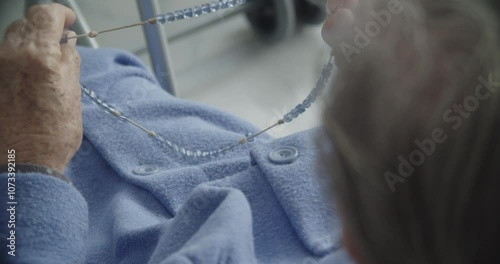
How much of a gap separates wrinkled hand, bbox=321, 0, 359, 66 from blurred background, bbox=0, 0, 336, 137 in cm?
53

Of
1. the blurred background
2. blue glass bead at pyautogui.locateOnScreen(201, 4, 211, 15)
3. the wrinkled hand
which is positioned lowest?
the blurred background

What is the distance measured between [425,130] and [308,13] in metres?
1.00

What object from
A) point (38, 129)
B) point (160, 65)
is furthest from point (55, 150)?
point (160, 65)

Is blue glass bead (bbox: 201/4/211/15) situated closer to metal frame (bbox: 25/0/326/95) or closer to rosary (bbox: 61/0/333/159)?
rosary (bbox: 61/0/333/159)

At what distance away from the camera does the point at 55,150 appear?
1.60 feet

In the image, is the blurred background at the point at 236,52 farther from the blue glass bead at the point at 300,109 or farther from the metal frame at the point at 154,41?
the blue glass bead at the point at 300,109

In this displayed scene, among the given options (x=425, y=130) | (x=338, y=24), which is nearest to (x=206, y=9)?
(x=338, y=24)

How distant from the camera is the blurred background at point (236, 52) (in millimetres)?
1027

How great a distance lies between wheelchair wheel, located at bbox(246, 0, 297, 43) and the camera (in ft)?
3.80

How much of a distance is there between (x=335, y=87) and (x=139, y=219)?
28 centimetres

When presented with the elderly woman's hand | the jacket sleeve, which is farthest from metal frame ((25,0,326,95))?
the jacket sleeve

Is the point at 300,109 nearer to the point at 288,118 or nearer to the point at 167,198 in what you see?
the point at 288,118

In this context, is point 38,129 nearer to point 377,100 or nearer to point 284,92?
point 377,100

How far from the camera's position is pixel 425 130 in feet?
0.81
